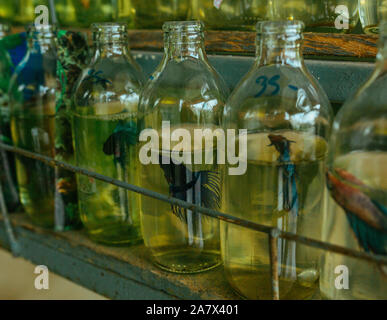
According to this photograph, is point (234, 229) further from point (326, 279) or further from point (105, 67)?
point (105, 67)

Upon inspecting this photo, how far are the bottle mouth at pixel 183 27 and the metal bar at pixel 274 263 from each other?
8.5 inches

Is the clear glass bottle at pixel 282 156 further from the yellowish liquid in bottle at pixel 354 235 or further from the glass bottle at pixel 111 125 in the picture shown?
the glass bottle at pixel 111 125

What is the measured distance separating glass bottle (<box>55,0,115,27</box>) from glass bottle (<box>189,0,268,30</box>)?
6.1 inches

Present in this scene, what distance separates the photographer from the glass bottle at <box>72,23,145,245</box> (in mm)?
532

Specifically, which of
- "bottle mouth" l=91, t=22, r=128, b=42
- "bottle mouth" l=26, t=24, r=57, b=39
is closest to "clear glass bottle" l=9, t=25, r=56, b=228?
"bottle mouth" l=26, t=24, r=57, b=39

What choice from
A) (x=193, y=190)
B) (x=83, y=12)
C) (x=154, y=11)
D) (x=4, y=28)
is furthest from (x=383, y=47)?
(x=4, y=28)

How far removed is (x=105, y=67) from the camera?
537 millimetres

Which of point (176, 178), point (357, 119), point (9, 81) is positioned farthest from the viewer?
point (9, 81)

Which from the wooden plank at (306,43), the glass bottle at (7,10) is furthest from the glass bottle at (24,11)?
the wooden plank at (306,43)

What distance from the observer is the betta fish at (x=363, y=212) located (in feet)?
1.07

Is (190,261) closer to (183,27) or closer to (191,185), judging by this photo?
(191,185)

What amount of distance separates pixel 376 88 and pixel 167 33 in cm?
21

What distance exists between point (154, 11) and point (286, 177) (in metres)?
0.33

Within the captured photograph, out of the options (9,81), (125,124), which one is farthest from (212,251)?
(9,81)
